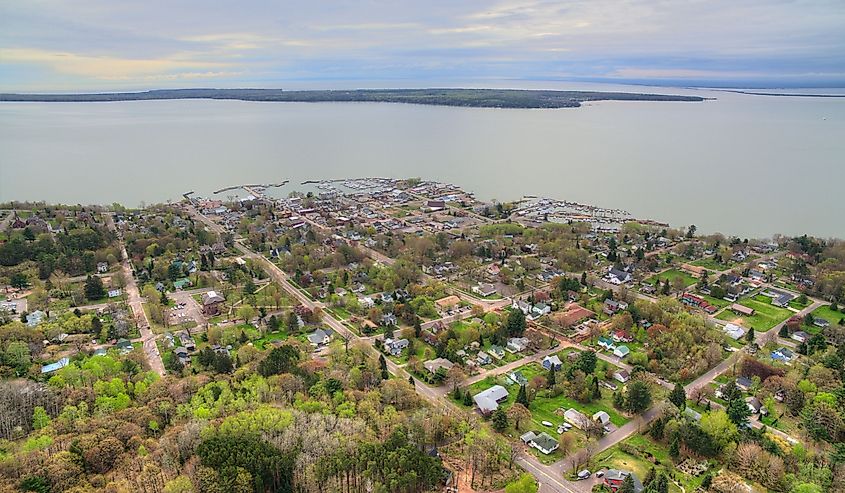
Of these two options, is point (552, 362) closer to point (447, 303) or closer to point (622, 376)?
point (622, 376)

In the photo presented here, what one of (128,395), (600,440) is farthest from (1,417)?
(600,440)

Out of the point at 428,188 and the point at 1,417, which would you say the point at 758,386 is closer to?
the point at 1,417

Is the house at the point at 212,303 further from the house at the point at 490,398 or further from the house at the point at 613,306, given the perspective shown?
the house at the point at 613,306

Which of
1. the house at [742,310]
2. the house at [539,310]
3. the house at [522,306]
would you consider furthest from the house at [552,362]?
the house at [742,310]

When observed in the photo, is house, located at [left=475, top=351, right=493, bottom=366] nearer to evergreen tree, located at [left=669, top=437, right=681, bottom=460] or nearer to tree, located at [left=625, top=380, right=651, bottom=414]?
tree, located at [left=625, top=380, right=651, bottom=414]

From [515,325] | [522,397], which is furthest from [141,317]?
[522,397]

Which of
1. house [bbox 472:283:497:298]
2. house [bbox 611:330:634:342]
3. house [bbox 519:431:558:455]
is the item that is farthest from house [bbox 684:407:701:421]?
house [bbox 472:283:497:298]
